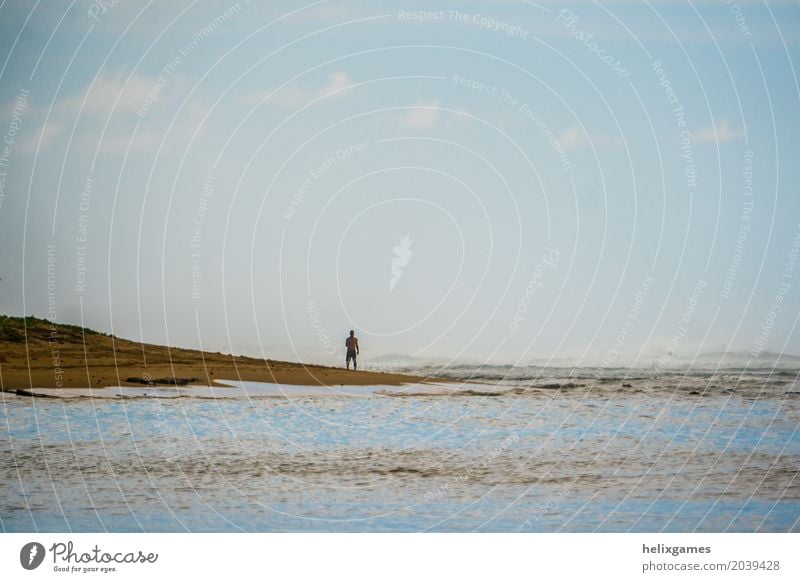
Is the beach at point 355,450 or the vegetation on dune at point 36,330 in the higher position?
the vegetation on dune at point 36,330

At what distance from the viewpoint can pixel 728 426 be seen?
72.0ft

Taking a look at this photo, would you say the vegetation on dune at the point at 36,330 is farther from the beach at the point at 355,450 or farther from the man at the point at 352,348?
the man at the point at 352,348

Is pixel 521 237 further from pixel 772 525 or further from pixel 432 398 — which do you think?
pixel 772 525

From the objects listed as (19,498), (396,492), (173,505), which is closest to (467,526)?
(396,492)

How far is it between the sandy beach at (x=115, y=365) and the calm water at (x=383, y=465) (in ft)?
4.69

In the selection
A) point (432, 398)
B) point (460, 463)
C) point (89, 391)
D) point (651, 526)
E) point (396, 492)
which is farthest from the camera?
point (432, 398)

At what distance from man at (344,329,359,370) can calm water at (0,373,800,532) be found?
1291 mm

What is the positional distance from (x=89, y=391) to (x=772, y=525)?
12760mm

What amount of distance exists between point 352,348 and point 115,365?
5.11 m

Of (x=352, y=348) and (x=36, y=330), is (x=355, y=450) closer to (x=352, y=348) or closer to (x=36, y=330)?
(x=352, y=348)

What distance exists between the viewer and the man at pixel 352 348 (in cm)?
2411

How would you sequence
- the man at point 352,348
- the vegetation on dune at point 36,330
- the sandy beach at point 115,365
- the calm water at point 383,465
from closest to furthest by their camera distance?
the calm water at point 383,465 → the sandy beach at point 115,365 → the vegetation on dune at point 36,330 → the man at point 352,348

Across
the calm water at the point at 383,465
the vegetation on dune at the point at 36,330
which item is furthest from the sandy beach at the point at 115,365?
the calm water at the point at 383,465

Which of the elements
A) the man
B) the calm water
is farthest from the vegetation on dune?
the man
